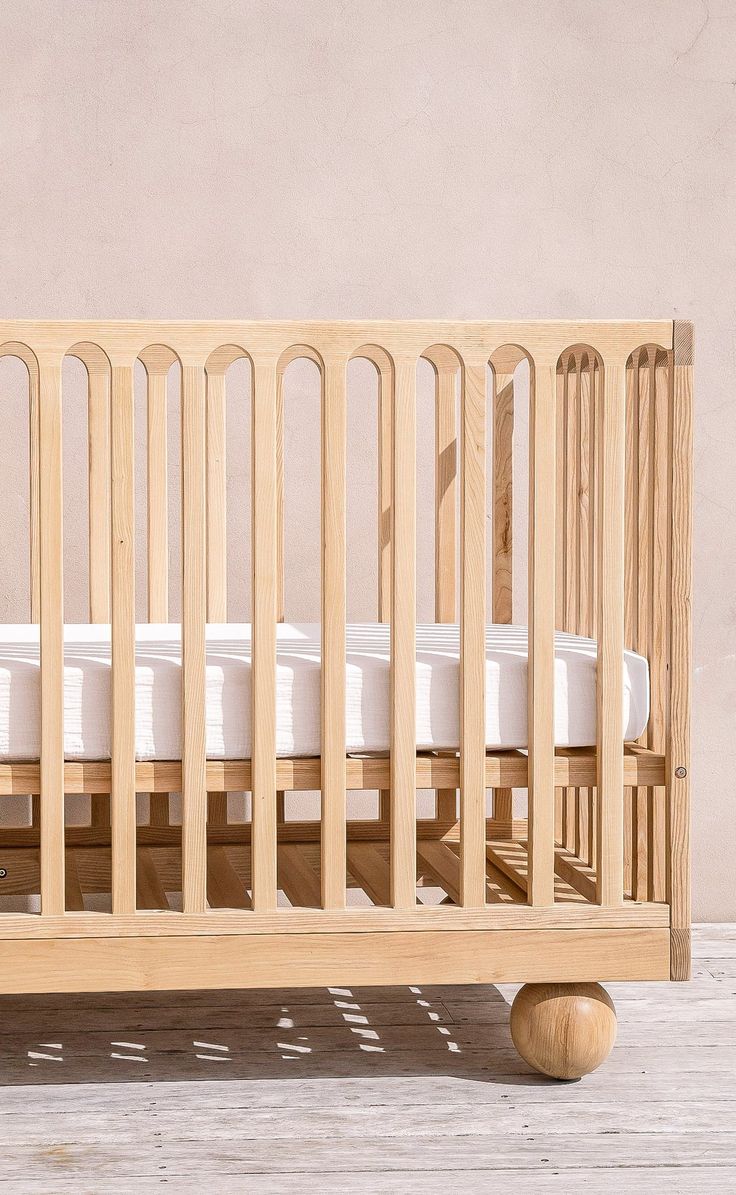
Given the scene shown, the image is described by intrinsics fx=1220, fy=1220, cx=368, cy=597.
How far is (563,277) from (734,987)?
1.23m

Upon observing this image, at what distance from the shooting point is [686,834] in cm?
139

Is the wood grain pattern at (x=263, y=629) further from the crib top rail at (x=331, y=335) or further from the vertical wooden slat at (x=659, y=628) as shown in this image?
the vertical wooden slat at (x=659, y=628)

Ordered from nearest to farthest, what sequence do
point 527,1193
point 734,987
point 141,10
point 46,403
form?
1. point 527,1193
2. point 46,403
3. point 734,987
4. point 141,10

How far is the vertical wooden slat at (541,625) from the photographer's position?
137 cm

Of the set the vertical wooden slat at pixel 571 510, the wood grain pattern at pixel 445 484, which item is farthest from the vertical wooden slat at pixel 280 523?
the vertical wooden slat at pixel 571 510

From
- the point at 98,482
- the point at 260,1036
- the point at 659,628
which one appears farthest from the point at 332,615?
the point at 98,482

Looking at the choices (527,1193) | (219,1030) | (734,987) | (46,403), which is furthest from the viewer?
(734,987)

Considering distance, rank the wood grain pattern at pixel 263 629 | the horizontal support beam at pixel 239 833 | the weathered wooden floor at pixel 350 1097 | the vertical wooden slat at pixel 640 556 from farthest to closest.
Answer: the horizontal support beam at pixel 239 833 → the vertical wooden slat at pixel 640 556 → the wood grain pattern at pixel 263 629 → the weathered wooden floor at pixel 350 1097

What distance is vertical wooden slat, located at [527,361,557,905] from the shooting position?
1366 millimetres

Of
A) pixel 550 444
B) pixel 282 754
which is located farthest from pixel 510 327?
pixel 282 754

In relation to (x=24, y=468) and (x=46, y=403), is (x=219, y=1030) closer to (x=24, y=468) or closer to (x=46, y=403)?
(x=46, y=403)

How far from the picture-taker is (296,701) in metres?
1.38

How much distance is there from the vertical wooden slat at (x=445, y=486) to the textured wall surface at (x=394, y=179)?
0.24 meters

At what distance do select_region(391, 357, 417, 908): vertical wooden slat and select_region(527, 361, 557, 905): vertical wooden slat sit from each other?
0.44 ft
